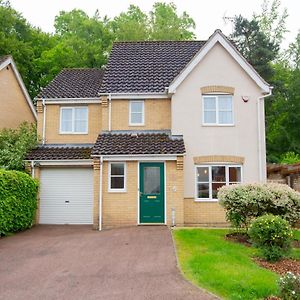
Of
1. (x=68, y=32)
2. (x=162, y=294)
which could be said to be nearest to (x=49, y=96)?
(x=162, y=294)

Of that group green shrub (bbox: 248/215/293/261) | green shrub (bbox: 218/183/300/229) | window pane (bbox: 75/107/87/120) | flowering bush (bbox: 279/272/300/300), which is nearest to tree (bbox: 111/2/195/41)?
window pane (bbox: 75/107/87/120)

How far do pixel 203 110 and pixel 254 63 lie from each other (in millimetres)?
21774

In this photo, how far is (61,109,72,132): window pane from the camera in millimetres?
20844

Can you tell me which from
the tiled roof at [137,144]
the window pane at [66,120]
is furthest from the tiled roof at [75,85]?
the tiled roof at [137,144]

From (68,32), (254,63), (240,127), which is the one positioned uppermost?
(68,32)

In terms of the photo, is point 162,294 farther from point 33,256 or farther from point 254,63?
point 254,63

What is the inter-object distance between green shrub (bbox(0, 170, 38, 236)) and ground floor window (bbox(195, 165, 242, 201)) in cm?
757

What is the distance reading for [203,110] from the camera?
1881 cm

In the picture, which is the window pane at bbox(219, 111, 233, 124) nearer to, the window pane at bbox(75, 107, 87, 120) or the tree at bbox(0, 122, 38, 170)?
the window pane at bbox(75, 107, 87, 120)

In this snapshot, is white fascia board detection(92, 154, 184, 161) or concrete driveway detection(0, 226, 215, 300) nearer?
concrete driveway detection(0, 226, 215, 300)

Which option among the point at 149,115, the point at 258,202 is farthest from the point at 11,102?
the point at 258,202

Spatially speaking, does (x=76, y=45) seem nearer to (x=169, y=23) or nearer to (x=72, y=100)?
(x=169, y=23)

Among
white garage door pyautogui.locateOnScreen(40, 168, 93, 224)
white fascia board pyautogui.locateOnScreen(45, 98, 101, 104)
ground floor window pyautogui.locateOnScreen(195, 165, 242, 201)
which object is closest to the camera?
ground floor window pyautogui.locateOnScreen(195, 165, 242, 201)

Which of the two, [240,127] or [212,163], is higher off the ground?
[240,127]
